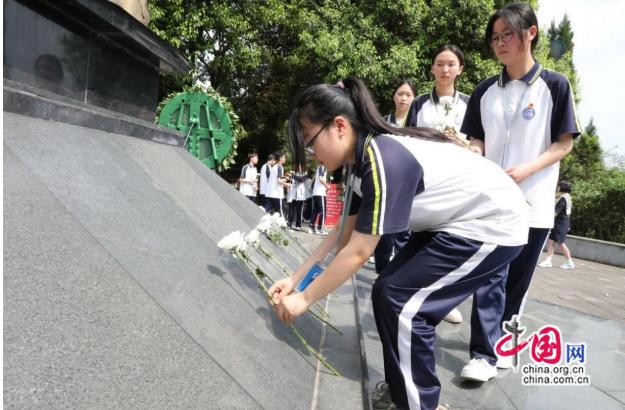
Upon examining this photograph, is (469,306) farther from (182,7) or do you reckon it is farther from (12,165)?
(182,7)

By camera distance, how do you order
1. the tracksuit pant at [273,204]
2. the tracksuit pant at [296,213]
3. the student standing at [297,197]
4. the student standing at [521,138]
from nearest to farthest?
the student standing at [521,138], the tracksuit pant at [273,204], the student standing at [297,197], the tracksuit pant at [296,213]

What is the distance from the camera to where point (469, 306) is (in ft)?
12.8

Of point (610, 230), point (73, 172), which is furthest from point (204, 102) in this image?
point (610, 230)

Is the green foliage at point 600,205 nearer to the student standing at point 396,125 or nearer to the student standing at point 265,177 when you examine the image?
the student standing at point 265,177

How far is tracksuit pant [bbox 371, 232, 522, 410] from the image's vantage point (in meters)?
1.80

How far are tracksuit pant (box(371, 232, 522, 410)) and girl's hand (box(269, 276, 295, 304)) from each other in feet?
1.29

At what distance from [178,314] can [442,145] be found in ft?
3.97

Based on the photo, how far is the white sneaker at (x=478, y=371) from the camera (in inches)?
91.8

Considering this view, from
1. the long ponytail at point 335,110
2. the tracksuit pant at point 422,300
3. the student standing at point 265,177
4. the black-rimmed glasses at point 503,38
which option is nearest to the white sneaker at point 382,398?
the tracksuit pant at point 422,300

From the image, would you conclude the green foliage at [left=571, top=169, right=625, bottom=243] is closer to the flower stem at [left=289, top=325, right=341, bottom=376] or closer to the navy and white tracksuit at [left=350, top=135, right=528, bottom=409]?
the navy and white tracksuit at [left=350, top=135, right=528, bottom=409]

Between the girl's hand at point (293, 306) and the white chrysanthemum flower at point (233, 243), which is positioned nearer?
the girl's hand at point (293, 306)

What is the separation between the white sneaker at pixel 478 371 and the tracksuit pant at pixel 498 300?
0.04 metres

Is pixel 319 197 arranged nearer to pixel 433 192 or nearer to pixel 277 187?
pixel 277 187

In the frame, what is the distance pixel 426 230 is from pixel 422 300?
1.10 feet
